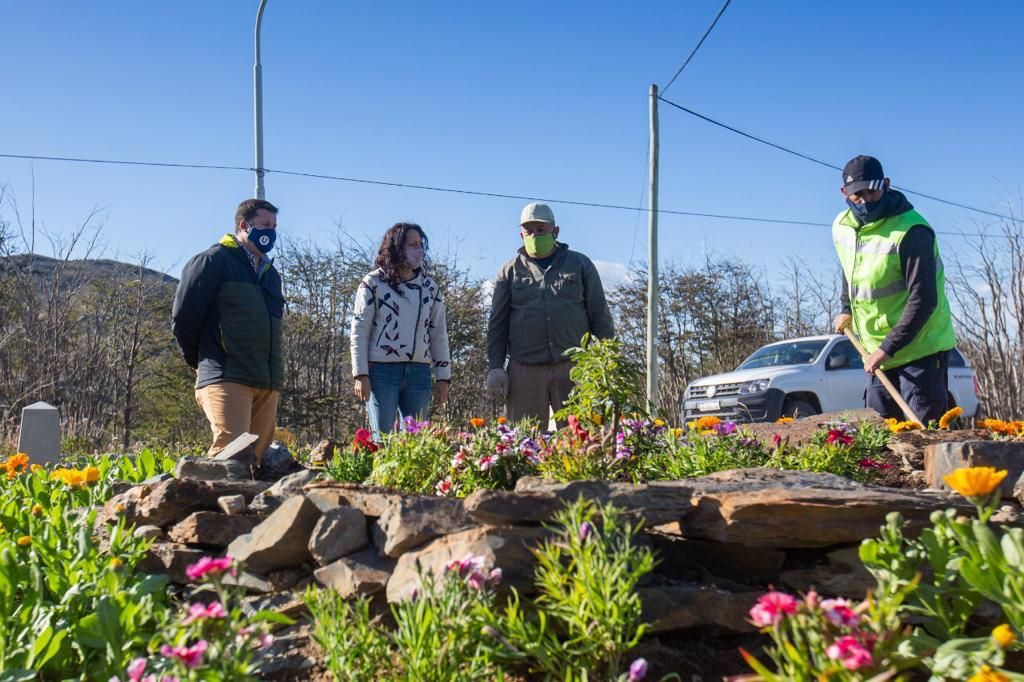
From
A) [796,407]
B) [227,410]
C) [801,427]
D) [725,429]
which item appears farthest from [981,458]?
[796,407]

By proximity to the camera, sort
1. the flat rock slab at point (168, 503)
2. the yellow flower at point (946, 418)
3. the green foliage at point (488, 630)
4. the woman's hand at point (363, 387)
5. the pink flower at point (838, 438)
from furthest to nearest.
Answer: the woman's hand at point (363, 387) < the yellow flower at point (946, 418) < the pink flower at point (838, 438) < the flat rock slab at point (168, 503) < the green foliage at point (488, 630)

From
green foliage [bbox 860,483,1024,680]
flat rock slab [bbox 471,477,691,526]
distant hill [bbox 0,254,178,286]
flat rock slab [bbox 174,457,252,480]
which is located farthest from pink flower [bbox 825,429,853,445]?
distant hill [bbox 0,254,178,286]

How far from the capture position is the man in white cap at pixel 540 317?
526 centimetres

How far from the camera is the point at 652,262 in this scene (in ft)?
43.3

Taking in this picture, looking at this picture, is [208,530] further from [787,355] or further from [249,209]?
[787,355]

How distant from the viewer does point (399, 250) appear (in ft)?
16.7

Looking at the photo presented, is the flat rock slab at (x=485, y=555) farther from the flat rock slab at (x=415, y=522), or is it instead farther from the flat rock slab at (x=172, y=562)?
the flat rock slab at (x=172, y=562)

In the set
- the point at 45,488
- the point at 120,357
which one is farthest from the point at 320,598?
the point at 120,357

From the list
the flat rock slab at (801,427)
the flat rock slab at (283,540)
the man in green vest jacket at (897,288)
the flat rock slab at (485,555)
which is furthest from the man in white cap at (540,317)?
the flat rock slab at (485,555)

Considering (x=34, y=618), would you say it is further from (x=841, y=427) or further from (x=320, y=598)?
(x=841, y=427)

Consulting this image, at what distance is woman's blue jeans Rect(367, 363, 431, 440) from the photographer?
16.4 feet

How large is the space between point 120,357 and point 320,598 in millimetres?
11918

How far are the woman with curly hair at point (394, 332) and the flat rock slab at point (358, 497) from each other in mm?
1698

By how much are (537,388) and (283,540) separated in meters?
2.65
